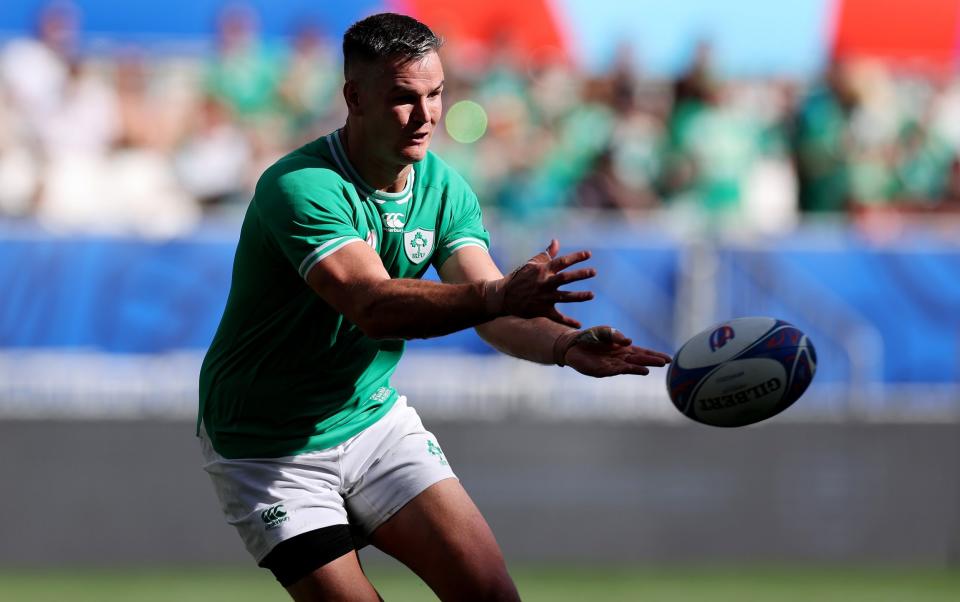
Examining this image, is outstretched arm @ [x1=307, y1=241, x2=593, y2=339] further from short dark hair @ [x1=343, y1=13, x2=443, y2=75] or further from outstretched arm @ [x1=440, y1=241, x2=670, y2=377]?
short dark hair @ [x1=343, y1=13, x2=443, y2=75]

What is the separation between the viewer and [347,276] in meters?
5.16

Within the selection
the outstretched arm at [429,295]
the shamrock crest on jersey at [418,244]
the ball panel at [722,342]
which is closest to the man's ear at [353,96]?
the shamrock crest on jersey at [418,244]

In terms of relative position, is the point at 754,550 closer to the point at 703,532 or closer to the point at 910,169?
the point at 703,532

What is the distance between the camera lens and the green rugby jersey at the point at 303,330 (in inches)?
220

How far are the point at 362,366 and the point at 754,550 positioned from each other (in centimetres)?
632

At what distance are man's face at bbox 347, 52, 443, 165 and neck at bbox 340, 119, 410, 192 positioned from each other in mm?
94

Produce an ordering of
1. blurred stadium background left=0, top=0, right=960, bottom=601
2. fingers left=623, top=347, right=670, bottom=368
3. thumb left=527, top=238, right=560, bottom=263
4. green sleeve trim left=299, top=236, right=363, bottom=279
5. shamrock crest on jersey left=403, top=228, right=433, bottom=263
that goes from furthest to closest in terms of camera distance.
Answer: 1. blurred stadium background left=0, top=0, right=960, bottom=601
2. shamrock crest on jersey left=403, top=228, right=433, bottom=263
3. fingers left=623, top=347, right=670, bottom=368
4. green sleeve trim left=299, top=236, right=363, bottom=279
5. thumb left=527, top=238, right=560, bottom=263

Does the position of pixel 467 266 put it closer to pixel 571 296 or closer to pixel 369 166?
pixel 369 166

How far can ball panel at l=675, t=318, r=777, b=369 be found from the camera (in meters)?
5.89

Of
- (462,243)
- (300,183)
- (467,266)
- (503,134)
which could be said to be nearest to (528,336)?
(467,266)

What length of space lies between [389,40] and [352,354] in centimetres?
117

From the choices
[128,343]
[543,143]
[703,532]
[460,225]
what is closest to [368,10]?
[543,143]

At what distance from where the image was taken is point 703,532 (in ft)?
37.4

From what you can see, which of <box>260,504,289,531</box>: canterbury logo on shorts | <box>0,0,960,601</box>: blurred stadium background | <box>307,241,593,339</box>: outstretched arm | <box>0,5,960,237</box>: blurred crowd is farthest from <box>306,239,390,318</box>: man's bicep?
<box>0,5,960,237</box>: blurred crowd
